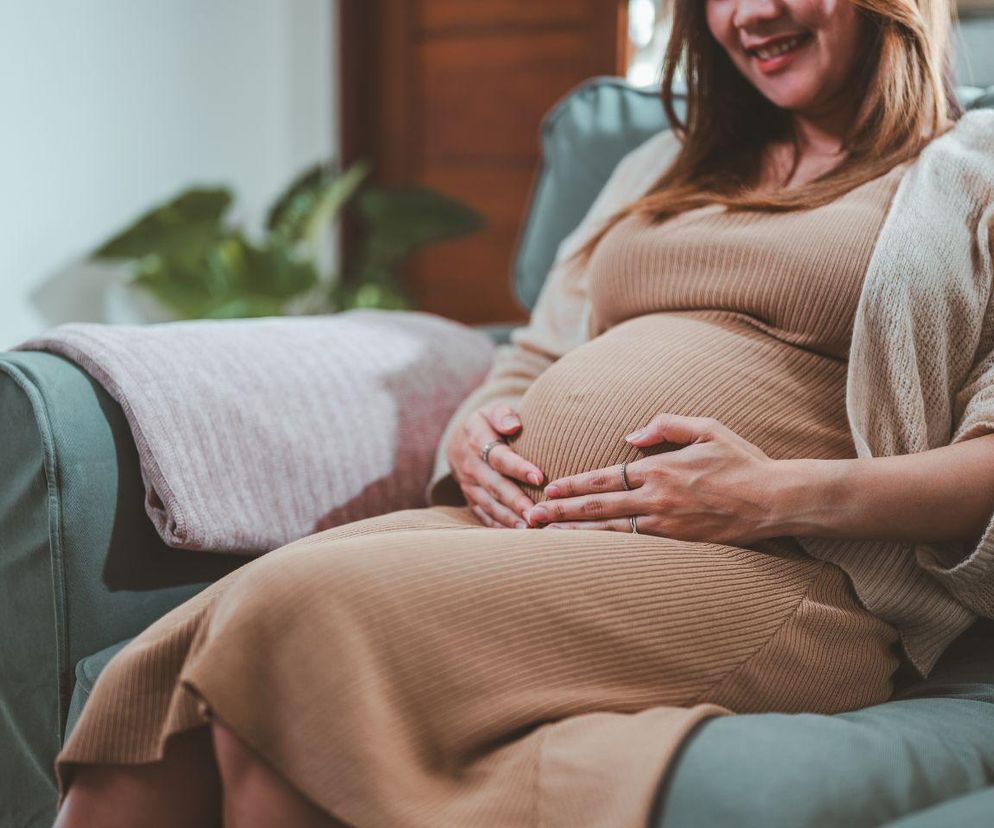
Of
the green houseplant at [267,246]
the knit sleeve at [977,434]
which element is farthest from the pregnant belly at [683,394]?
the green houseplant at [267,246]

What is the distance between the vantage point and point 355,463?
42.2 inches

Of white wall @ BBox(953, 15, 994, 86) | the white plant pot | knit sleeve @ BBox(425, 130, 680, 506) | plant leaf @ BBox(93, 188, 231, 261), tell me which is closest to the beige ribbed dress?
knit sleeve @ BBox(425, 130, 680, 506)

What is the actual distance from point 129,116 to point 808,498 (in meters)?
2.16

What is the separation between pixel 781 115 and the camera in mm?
1204

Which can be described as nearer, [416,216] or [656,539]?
[656,539]

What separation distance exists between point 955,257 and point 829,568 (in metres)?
0.30

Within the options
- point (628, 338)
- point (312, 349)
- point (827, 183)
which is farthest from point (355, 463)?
point (827, 183)

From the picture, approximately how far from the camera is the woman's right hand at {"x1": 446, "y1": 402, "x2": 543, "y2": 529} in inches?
35.3

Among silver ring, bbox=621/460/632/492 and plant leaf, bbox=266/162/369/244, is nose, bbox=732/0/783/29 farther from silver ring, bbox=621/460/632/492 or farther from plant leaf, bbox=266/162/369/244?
plant leaf, bbox=266/162/369/244

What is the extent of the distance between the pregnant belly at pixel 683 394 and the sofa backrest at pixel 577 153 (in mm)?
489

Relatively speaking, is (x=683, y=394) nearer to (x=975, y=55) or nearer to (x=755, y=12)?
(x=755, y=12)

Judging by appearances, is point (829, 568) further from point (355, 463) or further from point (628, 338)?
point (355, 463)

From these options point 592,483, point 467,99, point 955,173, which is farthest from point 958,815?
point 467,99

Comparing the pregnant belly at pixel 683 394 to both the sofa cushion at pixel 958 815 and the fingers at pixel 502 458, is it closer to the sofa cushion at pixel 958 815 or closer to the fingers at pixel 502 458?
the fingers at pixel 502 458
